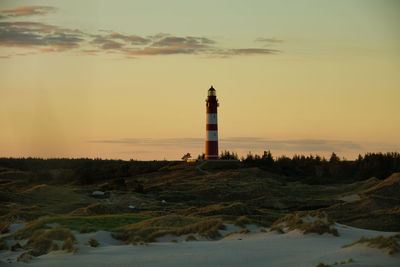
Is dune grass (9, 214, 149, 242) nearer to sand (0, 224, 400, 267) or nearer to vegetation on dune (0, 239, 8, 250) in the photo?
vegetation on dune (0, 239, 8, 250)

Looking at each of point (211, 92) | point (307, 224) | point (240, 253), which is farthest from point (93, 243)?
point (211, 92)

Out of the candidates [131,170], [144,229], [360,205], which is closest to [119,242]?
[144,229]

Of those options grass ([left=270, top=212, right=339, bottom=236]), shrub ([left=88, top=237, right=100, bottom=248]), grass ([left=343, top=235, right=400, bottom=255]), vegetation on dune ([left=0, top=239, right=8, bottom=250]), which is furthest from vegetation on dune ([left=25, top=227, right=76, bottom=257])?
grass ([left=343, top=235, right=400, bottom=255])

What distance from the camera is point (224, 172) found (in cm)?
7162

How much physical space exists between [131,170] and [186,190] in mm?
23523

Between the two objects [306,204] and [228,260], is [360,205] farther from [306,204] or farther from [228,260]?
[228,260]

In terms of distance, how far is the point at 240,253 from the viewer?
22422 mm

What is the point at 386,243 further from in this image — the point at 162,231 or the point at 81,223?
the point at 81,223

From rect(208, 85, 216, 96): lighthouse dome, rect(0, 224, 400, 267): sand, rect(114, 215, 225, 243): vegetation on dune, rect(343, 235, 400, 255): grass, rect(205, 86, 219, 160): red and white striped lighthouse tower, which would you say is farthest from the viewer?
rect(208, 85, 216, 96): lighthouse dome

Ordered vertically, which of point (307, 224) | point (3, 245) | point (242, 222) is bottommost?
point (3, 245)

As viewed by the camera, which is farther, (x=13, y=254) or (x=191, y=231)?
(x=191, y=231)

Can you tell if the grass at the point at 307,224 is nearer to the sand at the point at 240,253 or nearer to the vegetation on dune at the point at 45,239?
the sand at the point at 240,253

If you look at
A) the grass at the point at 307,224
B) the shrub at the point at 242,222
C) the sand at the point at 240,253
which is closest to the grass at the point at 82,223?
the sand at the point at 240,253

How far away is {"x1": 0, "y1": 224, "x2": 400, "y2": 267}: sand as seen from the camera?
20.4 m
